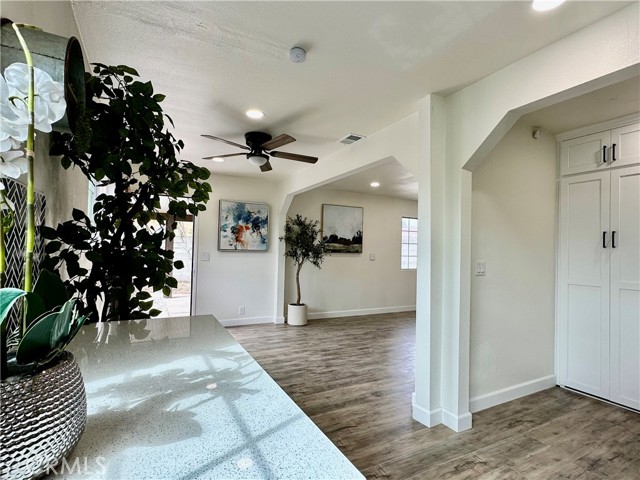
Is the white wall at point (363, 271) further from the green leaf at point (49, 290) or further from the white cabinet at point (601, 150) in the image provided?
the green leaf at point (49, 290)

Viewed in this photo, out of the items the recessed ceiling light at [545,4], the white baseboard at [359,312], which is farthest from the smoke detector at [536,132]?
the white baseboard at [359,312]

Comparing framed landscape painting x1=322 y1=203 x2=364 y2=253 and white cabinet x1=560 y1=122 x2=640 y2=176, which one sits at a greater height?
white cabinet x1=560 y1=122 x2=640 y2=176

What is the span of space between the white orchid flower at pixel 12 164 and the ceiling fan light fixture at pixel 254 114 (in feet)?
7.81

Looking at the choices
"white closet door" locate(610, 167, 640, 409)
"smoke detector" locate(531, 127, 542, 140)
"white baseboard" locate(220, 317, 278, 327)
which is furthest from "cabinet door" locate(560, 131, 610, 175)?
"white baseboard" locate(220, 317, 278, 327)

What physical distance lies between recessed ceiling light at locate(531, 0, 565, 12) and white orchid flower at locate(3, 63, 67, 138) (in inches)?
74.9

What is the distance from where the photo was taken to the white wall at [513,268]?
103 inches

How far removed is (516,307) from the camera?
2.85 metres

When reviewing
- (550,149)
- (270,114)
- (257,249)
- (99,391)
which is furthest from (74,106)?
(257,249)

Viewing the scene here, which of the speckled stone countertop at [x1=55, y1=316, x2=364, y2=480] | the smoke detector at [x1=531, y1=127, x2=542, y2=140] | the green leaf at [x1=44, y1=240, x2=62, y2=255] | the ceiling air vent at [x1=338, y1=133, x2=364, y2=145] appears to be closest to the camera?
the speckled stone countertop at [x1=55, y1=316, x2=364, y2=480]

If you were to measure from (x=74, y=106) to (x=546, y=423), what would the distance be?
10.9 feet

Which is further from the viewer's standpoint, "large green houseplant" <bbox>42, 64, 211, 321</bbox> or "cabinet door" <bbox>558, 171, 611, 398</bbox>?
"cabinet door" <bbox>558, 171, 611, 398</bbox>

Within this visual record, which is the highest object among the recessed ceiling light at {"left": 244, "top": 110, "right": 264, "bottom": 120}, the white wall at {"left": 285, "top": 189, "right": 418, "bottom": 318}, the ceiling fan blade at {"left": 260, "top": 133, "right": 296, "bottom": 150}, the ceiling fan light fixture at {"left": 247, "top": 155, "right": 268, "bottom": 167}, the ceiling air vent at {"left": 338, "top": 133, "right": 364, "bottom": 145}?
the recessed ceiling light at {"left": 244, "top": 110, "right": 264, "bottom": 120}

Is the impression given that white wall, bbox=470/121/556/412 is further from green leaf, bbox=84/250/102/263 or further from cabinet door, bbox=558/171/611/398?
green leaf, bbox=84/250/102/263

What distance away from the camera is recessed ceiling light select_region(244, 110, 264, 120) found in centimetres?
276
